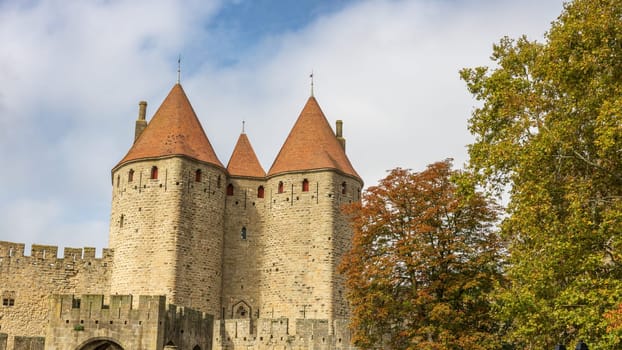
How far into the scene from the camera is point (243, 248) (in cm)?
3919

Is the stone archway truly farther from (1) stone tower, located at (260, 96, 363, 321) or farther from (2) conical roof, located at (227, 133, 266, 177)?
(2) conical roof, located at (227, 133, 266, 177)

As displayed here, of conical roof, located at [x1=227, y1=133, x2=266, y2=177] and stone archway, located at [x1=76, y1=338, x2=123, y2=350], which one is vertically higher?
conical roof, located at [x1=227, y1=133, x2=266, y2=177]

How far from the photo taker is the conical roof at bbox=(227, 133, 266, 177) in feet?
133

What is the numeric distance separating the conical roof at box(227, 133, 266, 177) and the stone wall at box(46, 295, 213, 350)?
15778 mm

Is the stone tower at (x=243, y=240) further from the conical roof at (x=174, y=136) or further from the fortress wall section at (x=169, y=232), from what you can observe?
the conical roof at (x=174, y=136)

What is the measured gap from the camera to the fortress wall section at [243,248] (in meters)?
38.5

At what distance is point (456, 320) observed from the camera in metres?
22.3

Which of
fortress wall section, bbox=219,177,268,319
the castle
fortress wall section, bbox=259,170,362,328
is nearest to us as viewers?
the castle

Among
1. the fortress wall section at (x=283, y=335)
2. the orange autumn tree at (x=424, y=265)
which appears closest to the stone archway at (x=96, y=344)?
the fortress wall section at (x=283, y=335)

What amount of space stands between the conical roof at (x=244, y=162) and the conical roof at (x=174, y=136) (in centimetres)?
147

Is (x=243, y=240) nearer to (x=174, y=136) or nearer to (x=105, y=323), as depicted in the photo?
(x=174, y=136)

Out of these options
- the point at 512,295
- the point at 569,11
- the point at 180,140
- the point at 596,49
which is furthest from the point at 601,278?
the point at 180,140

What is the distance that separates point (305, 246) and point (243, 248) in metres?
3.53

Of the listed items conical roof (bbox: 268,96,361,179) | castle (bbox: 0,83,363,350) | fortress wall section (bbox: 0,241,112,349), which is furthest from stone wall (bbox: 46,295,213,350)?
conical roof (bbox: 268,96,361,179)
